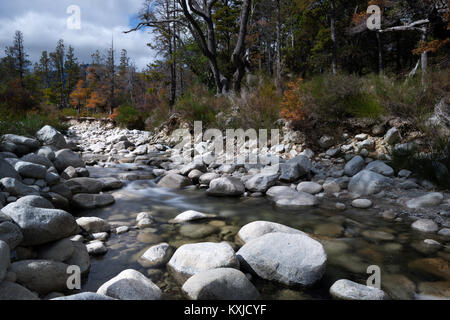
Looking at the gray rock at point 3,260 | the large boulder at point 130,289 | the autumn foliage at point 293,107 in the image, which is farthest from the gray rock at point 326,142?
the gray rock at point 3,260

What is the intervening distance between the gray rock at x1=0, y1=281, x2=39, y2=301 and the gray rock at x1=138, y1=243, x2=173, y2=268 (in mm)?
809

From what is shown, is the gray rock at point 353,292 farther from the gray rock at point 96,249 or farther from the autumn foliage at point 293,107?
the autumn foliage at point 293,107

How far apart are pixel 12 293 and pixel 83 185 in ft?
9.89

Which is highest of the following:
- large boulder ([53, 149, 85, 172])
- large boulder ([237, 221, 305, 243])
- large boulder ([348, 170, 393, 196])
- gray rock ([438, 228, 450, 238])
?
large boulder ([53, 149, 85, 172])

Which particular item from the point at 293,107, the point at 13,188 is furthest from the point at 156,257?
the point at 293,107

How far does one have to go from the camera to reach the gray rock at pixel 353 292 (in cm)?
167

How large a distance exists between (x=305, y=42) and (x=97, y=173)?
20.0 metres

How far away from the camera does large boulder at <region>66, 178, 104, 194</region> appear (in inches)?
167

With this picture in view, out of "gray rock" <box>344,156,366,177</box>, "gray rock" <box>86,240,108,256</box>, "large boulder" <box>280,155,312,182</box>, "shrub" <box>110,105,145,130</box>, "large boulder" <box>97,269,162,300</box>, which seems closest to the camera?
"large boulder" <box>97,269,162,300</box>

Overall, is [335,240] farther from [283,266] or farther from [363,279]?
[283,266]

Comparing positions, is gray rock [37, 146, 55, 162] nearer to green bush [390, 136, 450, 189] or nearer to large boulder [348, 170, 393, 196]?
large boulder [348, 170, 393, 196]

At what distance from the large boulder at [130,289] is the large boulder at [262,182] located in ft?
8.98

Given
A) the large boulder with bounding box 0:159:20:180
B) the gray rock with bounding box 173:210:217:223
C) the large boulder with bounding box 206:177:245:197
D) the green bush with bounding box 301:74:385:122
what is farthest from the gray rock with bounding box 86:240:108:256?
the green bush with bounding box 301:74:385:122
